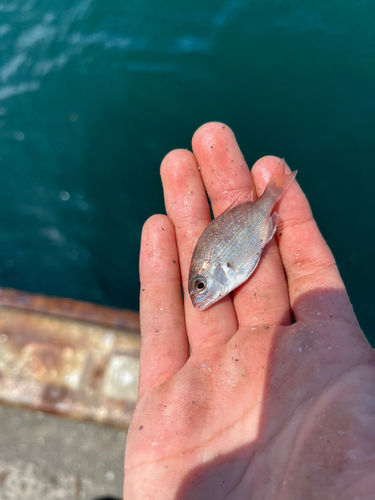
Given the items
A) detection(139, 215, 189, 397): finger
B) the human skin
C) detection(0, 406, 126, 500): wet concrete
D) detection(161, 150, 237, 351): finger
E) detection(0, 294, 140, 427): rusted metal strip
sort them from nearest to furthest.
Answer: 1. the human skin
2. detection(139, 215, 189, 397): finger
3. detection(161, 150, 237, 351): finger
4. detection(0, 406, 126, 500): wet concrete
5. detection(0, 294, 140, 427): rusted metal strip

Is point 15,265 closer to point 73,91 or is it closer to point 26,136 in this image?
point 26,136

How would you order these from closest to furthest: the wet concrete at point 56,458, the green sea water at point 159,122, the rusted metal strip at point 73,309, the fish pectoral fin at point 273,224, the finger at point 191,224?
the finger at point 191,224 → the fish pectoral fin at point 273,224 → the wet concrete at point 56,458 → the rusted metal strip at point 73,309 → the green sea water at point 159,122

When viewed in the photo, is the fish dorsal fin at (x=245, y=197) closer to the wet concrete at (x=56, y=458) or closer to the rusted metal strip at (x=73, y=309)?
the rusted metal strip at (x=73, y=309)

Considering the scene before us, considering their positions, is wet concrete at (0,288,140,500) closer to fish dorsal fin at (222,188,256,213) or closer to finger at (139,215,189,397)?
finger at (139,215,189,397)

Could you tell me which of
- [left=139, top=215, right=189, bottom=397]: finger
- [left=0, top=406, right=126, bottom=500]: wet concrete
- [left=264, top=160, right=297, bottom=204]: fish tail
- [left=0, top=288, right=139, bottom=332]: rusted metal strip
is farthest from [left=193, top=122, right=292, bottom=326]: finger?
[left=0, top=406, right=126, bottom=500]: wet concrete

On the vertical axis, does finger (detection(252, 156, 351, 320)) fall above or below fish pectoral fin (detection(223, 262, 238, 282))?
below

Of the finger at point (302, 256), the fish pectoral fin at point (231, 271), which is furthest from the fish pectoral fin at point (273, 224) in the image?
the fish pectoral fin at point (231, 271)

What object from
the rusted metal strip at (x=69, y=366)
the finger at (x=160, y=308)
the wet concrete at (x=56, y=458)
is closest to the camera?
the finger at (x=160, y=308)
